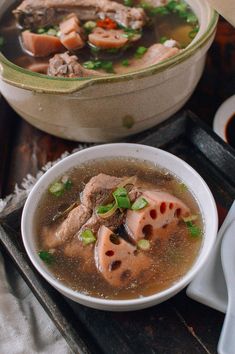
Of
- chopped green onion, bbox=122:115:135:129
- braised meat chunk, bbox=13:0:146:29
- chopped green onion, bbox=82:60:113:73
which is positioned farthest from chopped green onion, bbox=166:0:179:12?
chopped green onion, bbox=122:115:135:129

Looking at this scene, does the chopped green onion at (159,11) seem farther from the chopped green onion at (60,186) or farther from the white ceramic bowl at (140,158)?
the chopped green onion at (60,186)

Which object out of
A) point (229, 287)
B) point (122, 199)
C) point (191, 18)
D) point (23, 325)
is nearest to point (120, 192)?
point (122, 199)

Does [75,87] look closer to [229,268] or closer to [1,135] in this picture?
[1,135]

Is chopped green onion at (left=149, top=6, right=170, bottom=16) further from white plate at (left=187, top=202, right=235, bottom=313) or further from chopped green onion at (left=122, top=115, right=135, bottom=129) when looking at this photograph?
white plate at (left=187, top=202, right=235, bottom=313)

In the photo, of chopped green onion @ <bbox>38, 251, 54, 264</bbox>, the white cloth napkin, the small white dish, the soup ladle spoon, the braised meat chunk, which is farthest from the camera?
the braised meat chunk

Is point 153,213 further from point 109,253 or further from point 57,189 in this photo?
point 57,189

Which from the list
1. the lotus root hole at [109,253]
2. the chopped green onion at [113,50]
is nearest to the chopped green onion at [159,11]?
the chopped green onion at [113,50]
